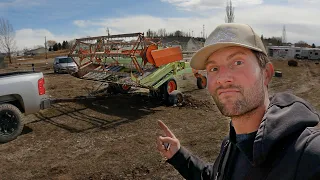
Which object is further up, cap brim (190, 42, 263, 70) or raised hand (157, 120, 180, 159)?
cap brim (190, 42, 263, 70)

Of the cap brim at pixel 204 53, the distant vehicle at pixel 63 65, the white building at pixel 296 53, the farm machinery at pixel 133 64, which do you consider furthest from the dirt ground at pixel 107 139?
the white building at pixel 296 53

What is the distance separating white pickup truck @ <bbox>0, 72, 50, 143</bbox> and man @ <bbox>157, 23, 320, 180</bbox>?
6319mm

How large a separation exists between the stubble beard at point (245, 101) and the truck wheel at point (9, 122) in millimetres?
6606

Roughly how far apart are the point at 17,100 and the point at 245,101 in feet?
23.2

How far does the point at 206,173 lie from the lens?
2203mm

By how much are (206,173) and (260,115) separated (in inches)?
31.7

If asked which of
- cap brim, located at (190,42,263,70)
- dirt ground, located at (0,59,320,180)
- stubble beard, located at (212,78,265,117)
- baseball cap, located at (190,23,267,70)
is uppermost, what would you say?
baseball cap, located at (190,23,267,70)

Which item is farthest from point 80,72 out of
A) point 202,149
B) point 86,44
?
point 202,149

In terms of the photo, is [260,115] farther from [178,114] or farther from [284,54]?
[284,54]

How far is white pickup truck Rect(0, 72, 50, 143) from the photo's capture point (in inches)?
278

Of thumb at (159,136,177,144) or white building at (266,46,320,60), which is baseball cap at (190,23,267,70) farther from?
white building at (266,46,320,60)

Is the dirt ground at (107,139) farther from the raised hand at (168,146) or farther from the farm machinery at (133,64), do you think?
the raised hand at (168,146)

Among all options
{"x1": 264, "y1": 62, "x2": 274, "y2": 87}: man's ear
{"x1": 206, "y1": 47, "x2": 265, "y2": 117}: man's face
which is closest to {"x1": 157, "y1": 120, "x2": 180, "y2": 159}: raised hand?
{"x1": 206, "y1": 47, "x2": 265, "y2": 117}: man's face

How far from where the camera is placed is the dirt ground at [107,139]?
212 inches
